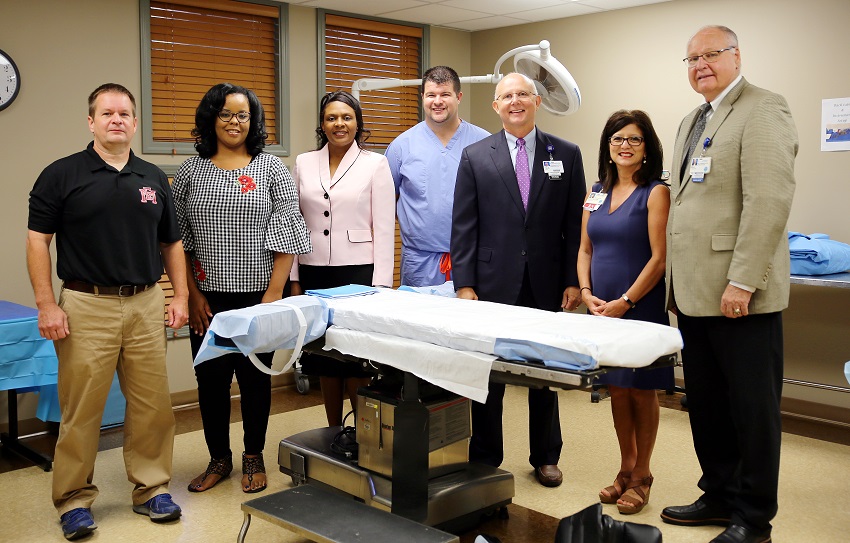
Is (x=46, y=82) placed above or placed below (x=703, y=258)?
above

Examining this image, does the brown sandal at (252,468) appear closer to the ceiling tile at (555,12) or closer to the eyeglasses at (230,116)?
the eyeglasses at (230,116)

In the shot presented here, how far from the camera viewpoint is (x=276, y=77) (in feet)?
17.1

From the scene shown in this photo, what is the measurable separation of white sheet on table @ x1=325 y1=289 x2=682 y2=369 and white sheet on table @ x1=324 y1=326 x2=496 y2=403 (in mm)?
25

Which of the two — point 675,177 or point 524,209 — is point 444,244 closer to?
point 524,209

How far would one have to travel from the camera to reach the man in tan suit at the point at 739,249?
273 cm

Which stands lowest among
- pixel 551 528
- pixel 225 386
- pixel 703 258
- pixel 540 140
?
pixel 551 528

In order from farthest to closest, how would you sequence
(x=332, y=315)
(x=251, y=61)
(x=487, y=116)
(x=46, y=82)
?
(x=487, y=116)
(x=251, y=61)
(x=46, y=82)
(x=332, y=315)

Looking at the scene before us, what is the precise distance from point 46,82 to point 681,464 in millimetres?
3585

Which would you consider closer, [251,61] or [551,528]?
[551,528]

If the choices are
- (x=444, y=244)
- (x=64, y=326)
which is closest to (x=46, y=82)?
(x=64, y=326)

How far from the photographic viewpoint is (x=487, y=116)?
6141 mm

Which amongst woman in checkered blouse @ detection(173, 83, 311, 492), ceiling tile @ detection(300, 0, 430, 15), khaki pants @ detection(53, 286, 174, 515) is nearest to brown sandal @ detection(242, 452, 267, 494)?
woman in checkered blouse @ detection(173, 83, 311, 492)

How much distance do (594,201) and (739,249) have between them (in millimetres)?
692

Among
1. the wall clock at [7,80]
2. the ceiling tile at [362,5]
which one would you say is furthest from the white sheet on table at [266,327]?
the ceiling tile at [362,5]
